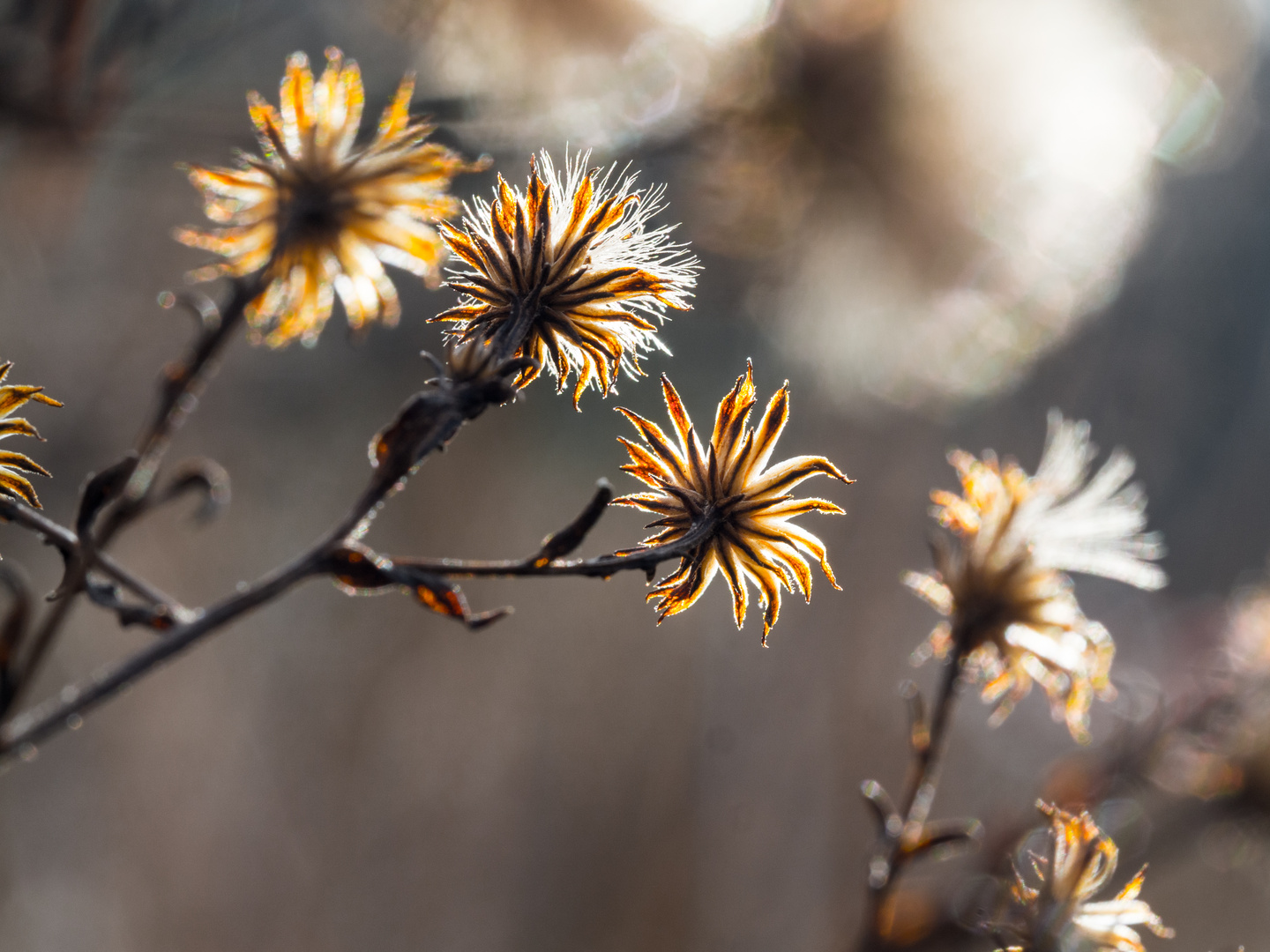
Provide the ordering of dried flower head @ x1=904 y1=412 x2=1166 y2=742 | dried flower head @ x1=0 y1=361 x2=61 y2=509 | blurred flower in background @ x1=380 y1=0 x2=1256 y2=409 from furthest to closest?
blurred flower in background @ x1=380 y1=0 x2=1256 y2=409
dried flower head @ x1=904 y1=412 x2=1166 y2=742
dried flower head @ x1=0 y1=361 x2=61 y2=509

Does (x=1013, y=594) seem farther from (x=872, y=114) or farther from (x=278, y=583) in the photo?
(x=872, y=114)

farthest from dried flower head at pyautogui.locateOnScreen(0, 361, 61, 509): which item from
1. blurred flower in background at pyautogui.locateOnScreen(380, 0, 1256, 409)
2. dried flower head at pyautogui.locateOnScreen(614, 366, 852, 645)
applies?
blurred flower in background at pyautogui.locateOnScreen(380, 0, 1256, 409)

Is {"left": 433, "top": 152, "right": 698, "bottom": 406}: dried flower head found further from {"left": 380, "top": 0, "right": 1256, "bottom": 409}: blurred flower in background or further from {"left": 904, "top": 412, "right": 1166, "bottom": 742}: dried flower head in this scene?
{"left": 380, "top": 0, "right": 1256, "bottom": 409}: blurred flower in background

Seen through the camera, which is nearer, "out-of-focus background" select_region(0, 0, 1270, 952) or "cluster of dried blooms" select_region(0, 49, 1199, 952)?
"cluster of dried blooms" select_region(0, 49, 1199, 952)

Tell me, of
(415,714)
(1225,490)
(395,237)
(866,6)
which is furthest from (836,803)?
(395,237)

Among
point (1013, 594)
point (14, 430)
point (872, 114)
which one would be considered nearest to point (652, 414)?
point (872, 114)

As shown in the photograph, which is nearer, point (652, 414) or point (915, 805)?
point (915, 805)

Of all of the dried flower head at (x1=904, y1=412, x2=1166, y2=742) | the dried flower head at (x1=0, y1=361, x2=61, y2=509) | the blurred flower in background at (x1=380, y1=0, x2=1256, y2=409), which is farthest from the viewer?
the blurred flower in background at (x1=380, y1=0, x2=1256, y2=409)
